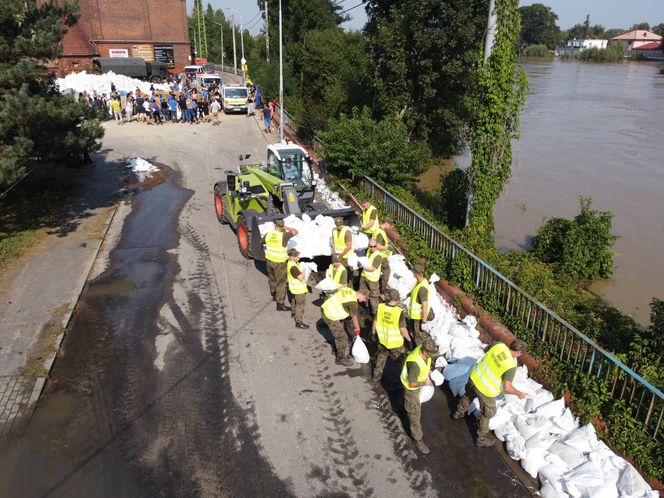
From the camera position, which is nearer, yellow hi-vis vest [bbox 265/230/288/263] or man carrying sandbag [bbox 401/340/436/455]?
man carrying sandbag [bbox 401/340/436/455]

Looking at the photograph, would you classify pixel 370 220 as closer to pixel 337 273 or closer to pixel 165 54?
pixel 337 273

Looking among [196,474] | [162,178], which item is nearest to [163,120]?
[162,178]

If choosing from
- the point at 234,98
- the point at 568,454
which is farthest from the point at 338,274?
the point at 234,98

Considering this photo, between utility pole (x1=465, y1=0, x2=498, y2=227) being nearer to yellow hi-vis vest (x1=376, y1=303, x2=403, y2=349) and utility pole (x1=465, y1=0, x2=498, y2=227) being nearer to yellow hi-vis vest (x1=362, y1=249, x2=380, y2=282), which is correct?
yellow hi-vis vest (x1=362, y1=249, x2=380, y2=282)

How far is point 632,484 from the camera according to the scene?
202 inches

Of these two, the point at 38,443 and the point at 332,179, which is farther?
the point at 332,179

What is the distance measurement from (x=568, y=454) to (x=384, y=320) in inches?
99.2

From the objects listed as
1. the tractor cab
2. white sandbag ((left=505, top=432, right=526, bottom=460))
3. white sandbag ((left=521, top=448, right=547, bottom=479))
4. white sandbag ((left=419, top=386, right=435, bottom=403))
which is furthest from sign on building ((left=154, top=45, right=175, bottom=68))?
Answer: white sandbag ((left=521, top=448, right=547, bottom=479))

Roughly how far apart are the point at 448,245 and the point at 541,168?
15.3m

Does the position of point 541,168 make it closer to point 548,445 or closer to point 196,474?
point 548,445

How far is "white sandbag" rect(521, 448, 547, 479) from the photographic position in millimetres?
5617

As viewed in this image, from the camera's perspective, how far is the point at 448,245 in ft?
32.8

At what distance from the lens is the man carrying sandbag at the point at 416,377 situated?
5.71 m

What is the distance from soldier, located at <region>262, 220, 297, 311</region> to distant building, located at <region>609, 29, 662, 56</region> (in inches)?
5998
